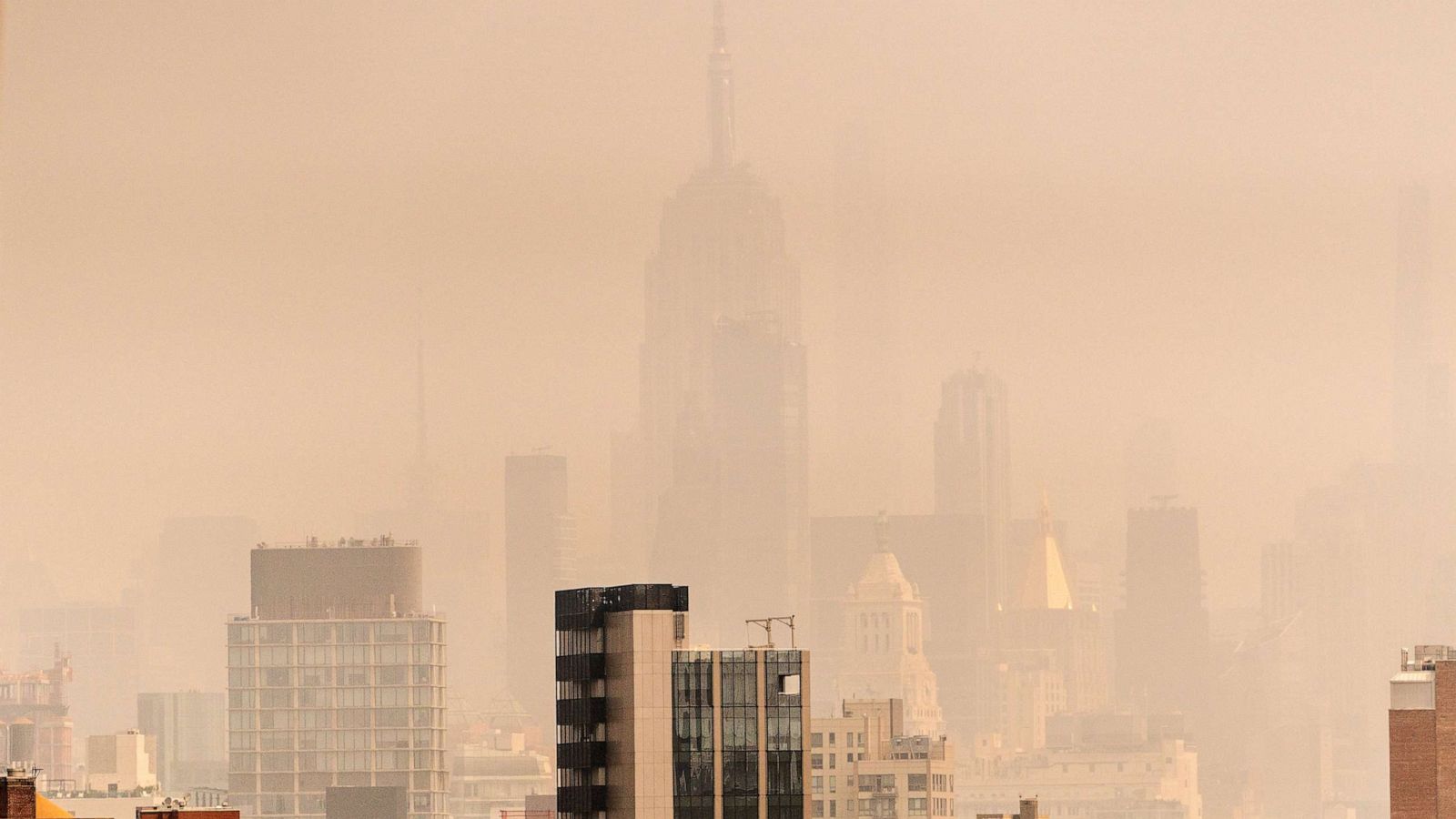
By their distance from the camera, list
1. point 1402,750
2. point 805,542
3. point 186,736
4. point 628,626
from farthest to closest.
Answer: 1. point 805,542
2. point 186,736
3. point 1402,750
4. point 628,626

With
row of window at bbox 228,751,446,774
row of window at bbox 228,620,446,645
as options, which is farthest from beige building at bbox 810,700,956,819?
row of window at bbox 228,620,446,645

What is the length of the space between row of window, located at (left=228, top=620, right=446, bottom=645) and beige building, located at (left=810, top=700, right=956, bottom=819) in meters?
27.7

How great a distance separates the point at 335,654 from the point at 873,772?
117 ft

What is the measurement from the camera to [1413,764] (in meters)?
35.9

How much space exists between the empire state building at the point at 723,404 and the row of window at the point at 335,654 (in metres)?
7.98

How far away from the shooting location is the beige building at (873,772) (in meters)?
62.0

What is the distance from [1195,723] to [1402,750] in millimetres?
68154

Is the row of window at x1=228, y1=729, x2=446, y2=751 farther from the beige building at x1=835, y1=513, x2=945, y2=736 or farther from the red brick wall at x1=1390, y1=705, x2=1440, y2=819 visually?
the red brick wall at x1=1390, y1=705, x2=1440, y2=819

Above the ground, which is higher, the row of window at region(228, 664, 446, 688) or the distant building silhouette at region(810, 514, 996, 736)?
the distant building silhouette at region(810, 514, 996, 736)

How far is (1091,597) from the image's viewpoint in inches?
4163

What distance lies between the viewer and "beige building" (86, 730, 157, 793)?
8388 centimetres

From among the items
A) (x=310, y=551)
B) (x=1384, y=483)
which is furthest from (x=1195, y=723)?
(x=310, y=551)

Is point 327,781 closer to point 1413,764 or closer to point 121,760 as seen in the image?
point 121,760

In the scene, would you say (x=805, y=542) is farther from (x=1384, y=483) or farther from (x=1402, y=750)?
(x=1402, y=750)
